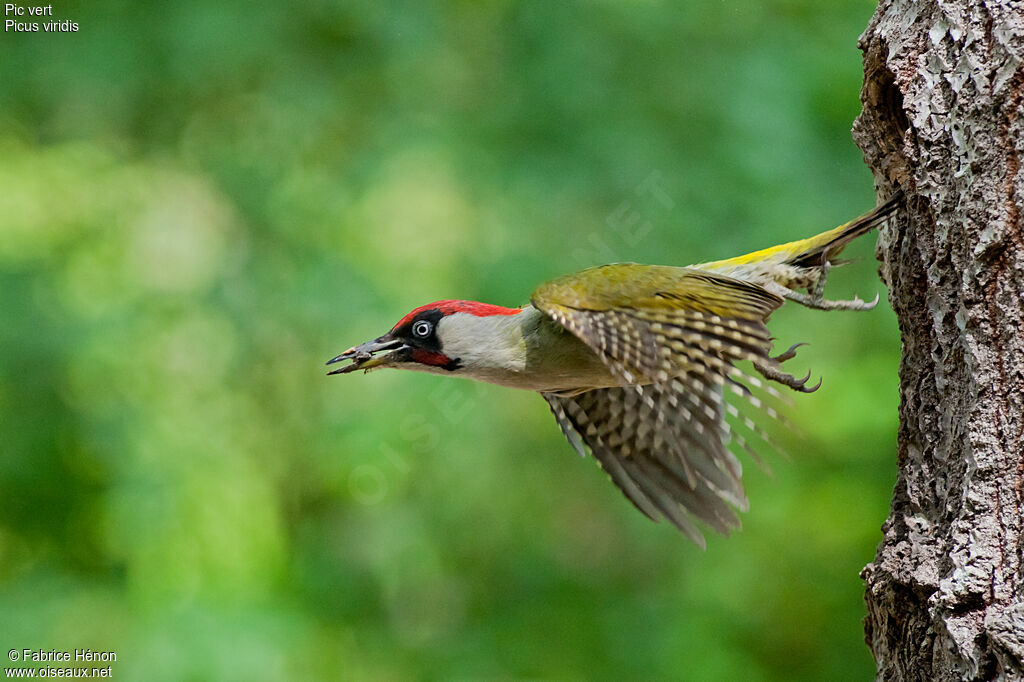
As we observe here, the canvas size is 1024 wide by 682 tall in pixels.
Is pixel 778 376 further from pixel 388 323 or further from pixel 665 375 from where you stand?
pixel 388 323

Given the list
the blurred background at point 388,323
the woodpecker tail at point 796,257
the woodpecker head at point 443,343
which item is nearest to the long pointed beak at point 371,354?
the woodpecker head at point 443,343

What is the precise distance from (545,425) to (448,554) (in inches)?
31.8

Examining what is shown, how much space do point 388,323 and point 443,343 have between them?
6.41 ft

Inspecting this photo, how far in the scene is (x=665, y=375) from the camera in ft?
7.72

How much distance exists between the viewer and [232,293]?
4.79 metres

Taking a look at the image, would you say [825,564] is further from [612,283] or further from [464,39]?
[464,39]

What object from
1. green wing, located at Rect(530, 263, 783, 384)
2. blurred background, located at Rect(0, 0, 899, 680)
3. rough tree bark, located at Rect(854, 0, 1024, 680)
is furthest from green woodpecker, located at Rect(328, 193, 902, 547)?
blurred background, located at Rect(0, 0, 899, 680)

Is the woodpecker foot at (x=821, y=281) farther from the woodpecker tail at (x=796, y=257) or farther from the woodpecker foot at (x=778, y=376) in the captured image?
the woodpecker foot at (x=778, y=376)

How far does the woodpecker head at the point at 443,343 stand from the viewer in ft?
8.47

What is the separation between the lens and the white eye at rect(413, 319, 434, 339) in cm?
258

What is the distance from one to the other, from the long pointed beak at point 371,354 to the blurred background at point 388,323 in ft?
6.33

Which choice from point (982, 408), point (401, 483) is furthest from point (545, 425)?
point (982, 408)

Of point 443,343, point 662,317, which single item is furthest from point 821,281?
point 443,343

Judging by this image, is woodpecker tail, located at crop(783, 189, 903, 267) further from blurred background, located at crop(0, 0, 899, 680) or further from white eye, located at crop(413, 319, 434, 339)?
blurred background, located at crop(0, 0, 899, 680)
